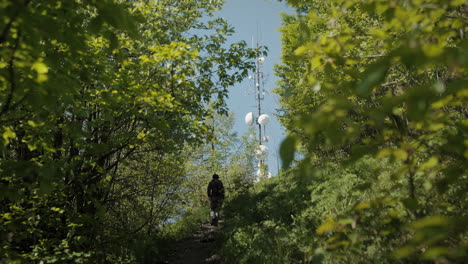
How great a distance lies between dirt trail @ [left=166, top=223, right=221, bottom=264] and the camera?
27.9 feet

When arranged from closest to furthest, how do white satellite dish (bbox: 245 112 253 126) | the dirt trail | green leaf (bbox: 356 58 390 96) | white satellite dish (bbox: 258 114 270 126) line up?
green leaf (bbox: 356 58 390 96) → the dirt trail → white satellite dish (bbox: 258 114 270 126) → white satellite dish (bbox: 245 112 253 126)

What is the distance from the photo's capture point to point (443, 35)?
208 centimetres

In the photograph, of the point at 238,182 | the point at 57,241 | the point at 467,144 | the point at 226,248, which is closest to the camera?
the point at 467,144

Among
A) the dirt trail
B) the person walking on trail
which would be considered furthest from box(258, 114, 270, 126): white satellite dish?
the dirt trail

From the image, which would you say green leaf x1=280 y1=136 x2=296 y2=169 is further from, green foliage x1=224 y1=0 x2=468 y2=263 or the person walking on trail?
the person walking on trail

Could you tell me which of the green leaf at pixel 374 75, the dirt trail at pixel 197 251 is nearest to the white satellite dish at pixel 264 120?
the dirt trail at pixel 197 251

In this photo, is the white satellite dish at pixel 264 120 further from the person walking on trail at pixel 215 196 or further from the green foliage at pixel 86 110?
the green foliage at pixel 86 110

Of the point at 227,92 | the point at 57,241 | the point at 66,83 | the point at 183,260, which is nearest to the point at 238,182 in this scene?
the point at 183,260

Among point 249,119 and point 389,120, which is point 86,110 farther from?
point 249,119

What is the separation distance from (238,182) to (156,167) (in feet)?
30.0

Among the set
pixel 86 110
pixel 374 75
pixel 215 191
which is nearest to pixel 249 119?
pixel 215 191

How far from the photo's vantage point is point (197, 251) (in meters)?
9.64

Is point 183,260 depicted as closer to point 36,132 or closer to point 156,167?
point 156,167

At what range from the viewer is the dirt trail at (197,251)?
8.52 metres
